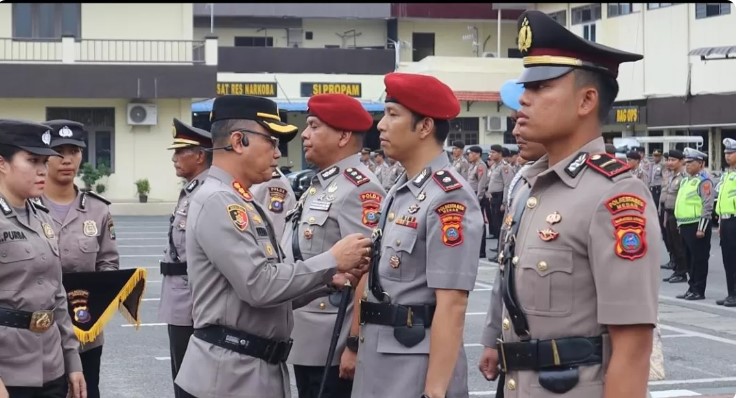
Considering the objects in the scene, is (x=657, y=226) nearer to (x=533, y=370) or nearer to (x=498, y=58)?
(x=533, y=370)

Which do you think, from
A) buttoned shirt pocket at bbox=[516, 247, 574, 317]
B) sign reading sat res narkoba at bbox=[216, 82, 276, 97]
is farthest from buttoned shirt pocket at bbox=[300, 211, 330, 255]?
sign reading sat res narkoba at bbox=[216, 82, 276, 97]

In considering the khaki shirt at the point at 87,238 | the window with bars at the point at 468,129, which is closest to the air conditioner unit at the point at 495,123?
the window with bars at the point at 468,129

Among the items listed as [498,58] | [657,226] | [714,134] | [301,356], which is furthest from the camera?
[498,58]

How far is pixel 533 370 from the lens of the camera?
354cm

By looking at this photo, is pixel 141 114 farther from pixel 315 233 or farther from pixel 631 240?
pixel 631 240

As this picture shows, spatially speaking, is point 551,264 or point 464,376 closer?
point 551,264

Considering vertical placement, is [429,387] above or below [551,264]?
below

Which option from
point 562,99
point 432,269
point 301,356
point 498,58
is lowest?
point 301,356

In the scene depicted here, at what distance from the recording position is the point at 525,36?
3.76m

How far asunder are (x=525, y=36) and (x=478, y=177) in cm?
2069

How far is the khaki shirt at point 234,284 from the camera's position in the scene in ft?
14.4

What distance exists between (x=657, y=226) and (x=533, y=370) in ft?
1.98

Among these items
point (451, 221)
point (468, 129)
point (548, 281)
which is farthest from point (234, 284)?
point (468, 129)

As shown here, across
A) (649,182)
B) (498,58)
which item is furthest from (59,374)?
(498,58)
